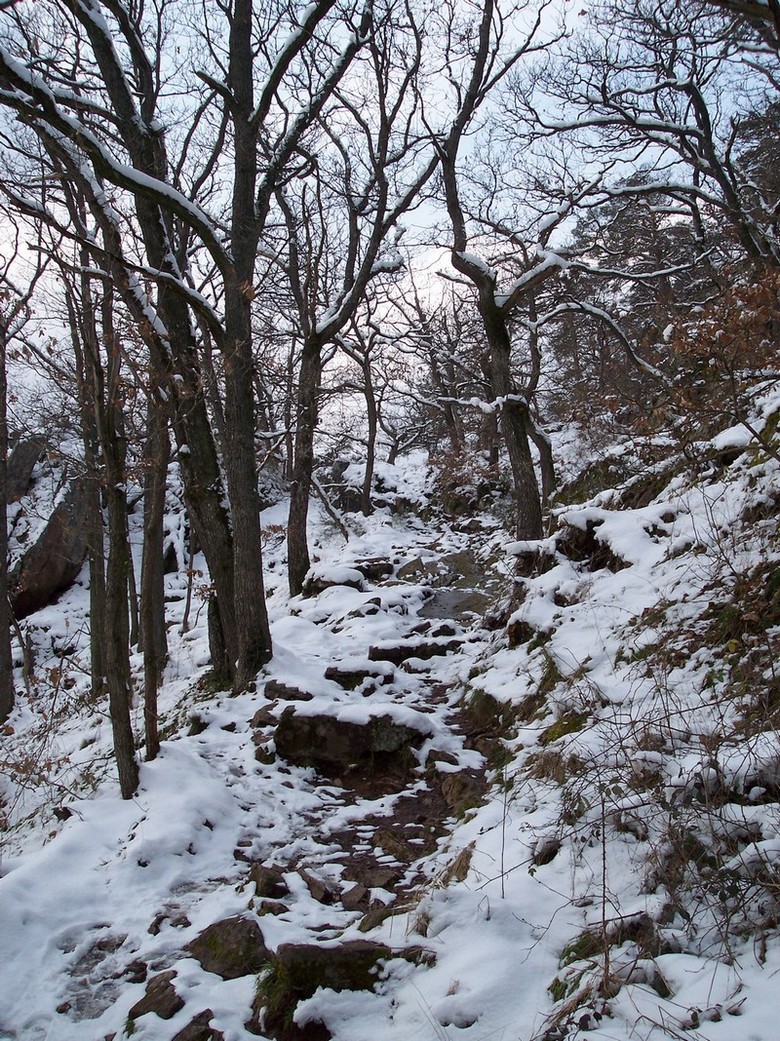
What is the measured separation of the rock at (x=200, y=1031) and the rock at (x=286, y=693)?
3.43 metres

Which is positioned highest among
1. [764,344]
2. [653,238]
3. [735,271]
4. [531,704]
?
[653,238]

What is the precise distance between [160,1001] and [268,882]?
791 mm

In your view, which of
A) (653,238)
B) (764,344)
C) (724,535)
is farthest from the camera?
(653,238)

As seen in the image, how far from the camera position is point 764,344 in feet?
12.7

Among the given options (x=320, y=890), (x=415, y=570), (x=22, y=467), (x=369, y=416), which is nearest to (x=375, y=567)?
(x=415, y=570)

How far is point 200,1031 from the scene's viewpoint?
2479 millimetres

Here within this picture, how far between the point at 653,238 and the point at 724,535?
14.0 meters

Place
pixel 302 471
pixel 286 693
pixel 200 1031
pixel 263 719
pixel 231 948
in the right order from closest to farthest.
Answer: pixel 200 1031 → pixel 231 948 → pixel 263 719 → pixel 286 693 → pixel 302 471

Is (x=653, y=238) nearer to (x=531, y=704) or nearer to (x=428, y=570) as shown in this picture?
(x=428, y=570)

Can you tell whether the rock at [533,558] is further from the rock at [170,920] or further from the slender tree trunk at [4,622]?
the slender tree trunk at [4,622]

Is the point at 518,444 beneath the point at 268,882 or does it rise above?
above

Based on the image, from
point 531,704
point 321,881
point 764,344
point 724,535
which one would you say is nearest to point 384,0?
point 764,344

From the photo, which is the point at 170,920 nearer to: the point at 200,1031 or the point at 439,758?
the point at 200,1031

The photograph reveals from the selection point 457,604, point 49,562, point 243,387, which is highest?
point 243,387
